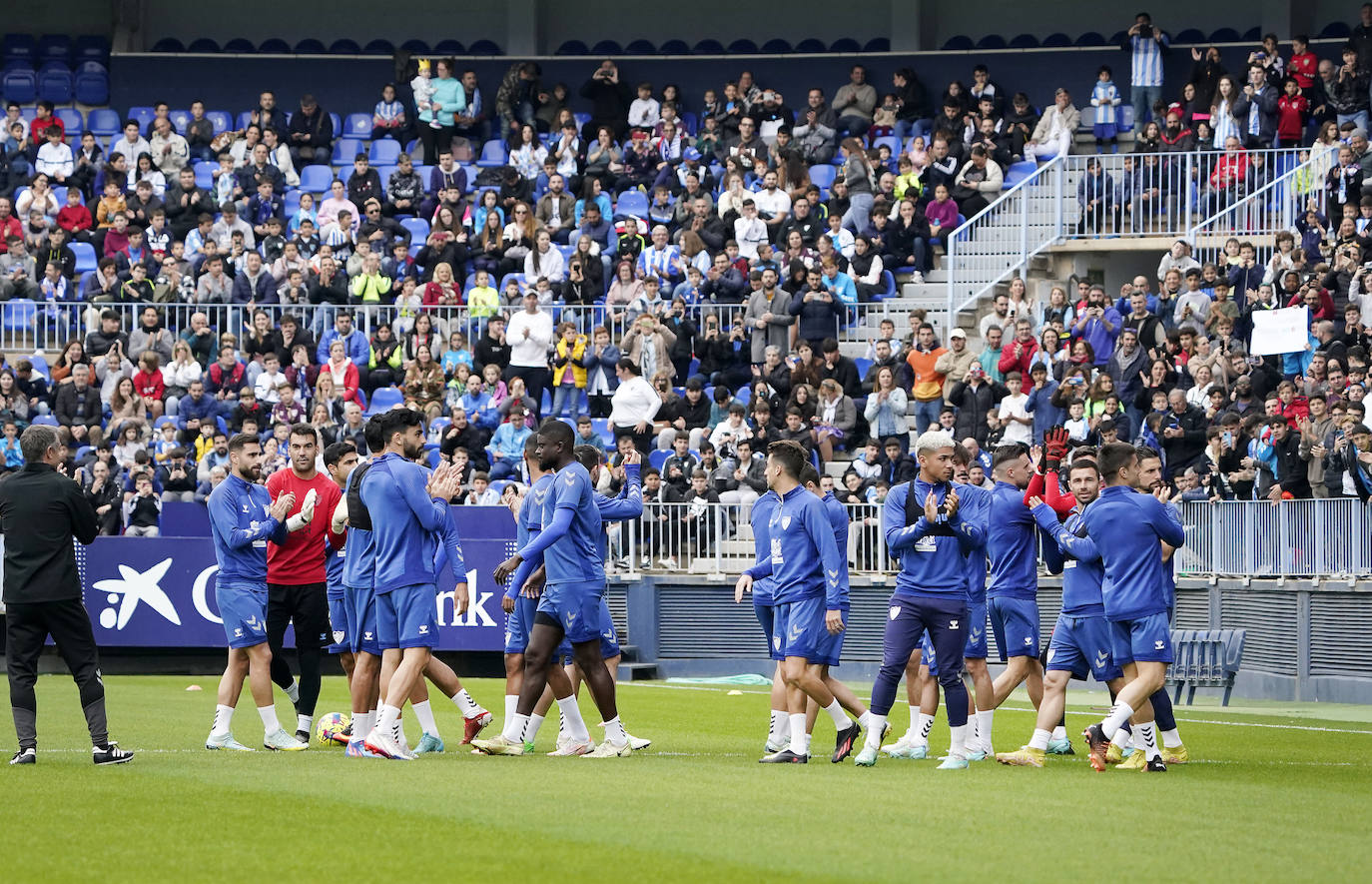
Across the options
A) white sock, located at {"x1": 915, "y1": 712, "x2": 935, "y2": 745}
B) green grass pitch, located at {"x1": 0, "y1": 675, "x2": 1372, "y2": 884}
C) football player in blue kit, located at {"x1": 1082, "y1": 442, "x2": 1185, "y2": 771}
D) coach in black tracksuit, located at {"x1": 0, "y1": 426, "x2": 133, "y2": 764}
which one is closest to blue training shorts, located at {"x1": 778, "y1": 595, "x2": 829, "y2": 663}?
green grass pitch, located at {"x1": 0, "y1": 675, "x2": 1372, "y2": 884}

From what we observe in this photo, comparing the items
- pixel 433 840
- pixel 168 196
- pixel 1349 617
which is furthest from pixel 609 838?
pixel 168 196

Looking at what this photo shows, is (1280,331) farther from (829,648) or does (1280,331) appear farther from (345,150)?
(345,150)

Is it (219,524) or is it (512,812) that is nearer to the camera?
(512,812)

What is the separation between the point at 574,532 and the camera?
12.5m

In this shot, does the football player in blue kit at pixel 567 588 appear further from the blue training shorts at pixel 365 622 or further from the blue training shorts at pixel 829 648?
the blue training shorts at pixel 829 648

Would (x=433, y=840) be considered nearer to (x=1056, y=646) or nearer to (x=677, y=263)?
(x=1056, y=646)

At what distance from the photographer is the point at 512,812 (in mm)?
9164

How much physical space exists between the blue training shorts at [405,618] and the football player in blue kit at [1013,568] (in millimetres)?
3782

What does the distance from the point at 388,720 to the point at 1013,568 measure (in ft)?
14.3

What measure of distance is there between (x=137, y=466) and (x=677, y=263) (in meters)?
8.66

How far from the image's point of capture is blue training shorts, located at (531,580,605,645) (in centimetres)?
1234

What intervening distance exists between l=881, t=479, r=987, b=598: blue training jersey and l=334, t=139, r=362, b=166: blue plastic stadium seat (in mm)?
23486

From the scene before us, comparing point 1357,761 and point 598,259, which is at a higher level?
point 598,259

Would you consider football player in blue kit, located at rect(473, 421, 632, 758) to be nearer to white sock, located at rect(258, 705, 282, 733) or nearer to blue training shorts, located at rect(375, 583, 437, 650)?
blue training shorts, located at rect(375, 583, 437, 650)
